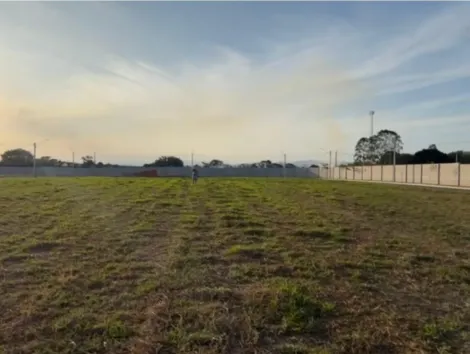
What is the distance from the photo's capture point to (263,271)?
16.2ft

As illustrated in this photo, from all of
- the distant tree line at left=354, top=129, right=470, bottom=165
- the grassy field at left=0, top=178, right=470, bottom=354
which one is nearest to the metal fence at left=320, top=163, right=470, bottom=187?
the distant tree line at left=354, top=129, right=470, bottom=165

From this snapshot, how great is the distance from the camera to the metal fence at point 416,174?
32.6m

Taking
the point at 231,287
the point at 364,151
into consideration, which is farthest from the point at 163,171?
the point at 231,287

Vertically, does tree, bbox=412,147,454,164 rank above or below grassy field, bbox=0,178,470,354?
above

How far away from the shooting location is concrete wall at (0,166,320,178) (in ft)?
191

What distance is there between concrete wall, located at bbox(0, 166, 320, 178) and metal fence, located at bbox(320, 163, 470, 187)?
10566mm

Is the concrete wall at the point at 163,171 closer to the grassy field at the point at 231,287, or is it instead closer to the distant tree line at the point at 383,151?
the distant tree line at the point at 383,151

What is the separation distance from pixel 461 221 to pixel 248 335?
7.63 meters

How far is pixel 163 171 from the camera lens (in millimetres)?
60688

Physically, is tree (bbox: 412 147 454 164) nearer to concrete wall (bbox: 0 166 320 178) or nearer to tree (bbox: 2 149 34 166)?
concrete wall (bbox: 0 166 320 178)

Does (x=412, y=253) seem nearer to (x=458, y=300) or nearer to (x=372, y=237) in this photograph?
Answer: (x=372, y=237)

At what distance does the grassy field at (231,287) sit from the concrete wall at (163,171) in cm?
5030

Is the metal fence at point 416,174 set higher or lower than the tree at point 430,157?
lower

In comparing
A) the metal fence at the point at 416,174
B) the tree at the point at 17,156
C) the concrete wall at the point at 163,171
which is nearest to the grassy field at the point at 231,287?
the metal fence at the point at 416,174
